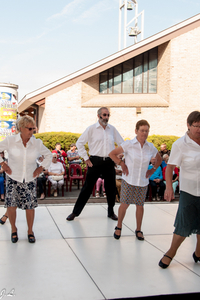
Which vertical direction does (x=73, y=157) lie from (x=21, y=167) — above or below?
below

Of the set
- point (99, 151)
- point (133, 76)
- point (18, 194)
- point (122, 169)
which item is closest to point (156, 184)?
point (99, 151)

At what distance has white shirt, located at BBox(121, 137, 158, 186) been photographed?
16.0 ft

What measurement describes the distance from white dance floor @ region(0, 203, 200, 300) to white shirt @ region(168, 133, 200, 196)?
1.06 meters

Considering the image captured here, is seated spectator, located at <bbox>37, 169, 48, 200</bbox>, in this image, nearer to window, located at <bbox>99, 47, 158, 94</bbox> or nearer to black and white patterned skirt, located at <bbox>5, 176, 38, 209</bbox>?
black and white patterned skirt, located at <bbox>5, 176, 38, 209</bbox>

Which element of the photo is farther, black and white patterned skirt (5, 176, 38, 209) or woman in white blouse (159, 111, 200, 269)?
black and white patterned skirt (5, 176, 38, 209)

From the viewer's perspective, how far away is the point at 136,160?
4.89 meters

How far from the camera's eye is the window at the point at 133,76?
62.6 ft

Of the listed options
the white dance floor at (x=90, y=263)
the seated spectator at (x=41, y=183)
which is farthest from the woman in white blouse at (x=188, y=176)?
the seated spectator at (x=41, y=183)

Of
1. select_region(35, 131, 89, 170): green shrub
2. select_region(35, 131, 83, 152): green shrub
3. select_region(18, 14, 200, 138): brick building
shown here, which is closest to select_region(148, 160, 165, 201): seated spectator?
select_region(35, 131, 89, 170): green shrub

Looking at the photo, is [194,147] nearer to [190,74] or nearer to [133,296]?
[133,296]

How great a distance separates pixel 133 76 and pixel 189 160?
16142 mm

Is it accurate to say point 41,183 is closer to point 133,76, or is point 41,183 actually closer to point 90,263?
point 90,263

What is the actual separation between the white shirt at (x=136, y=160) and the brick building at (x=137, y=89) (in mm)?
12895

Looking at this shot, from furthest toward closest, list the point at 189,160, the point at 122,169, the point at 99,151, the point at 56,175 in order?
the point at 56,175, the point at 99,151, the point at 122,169, the point at 189,160
